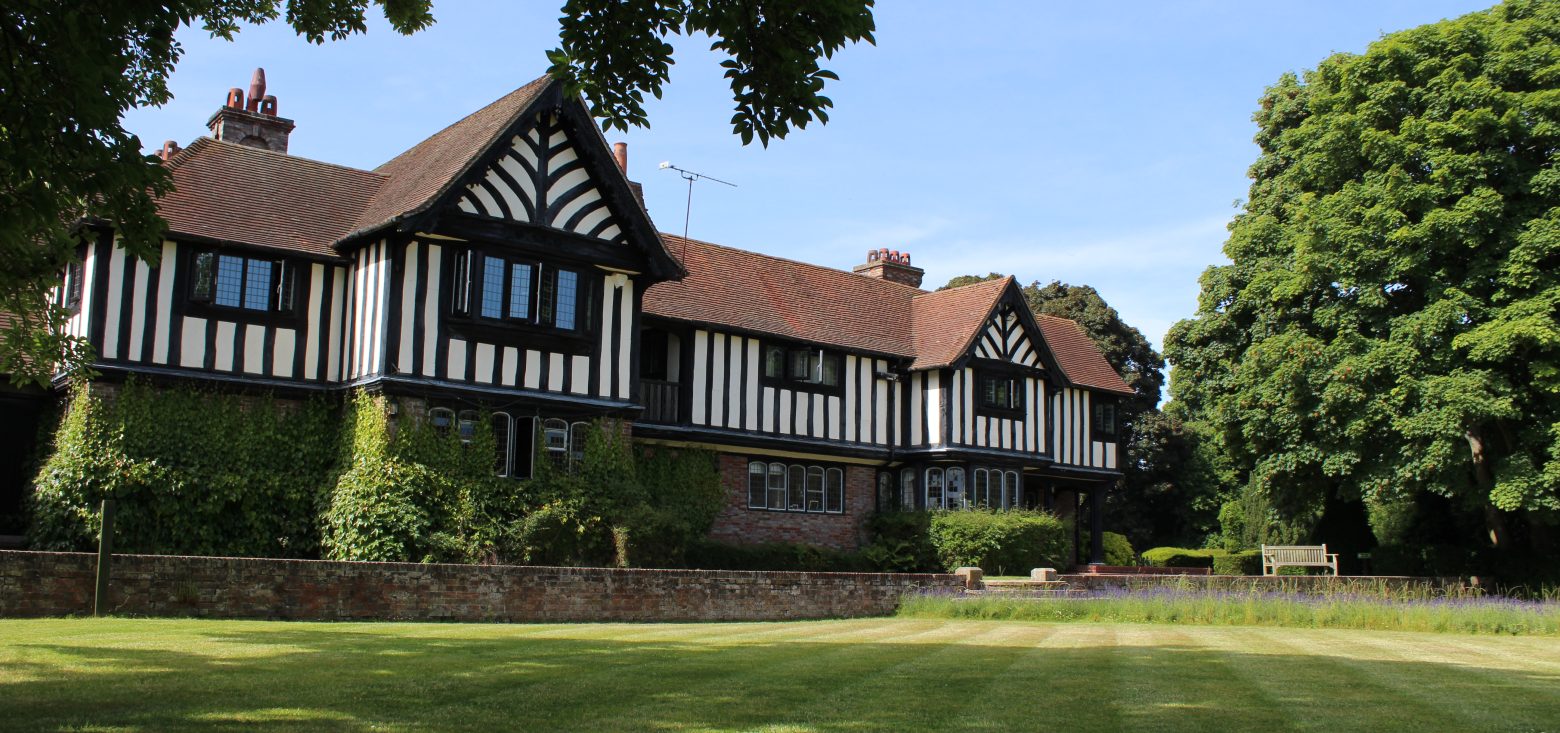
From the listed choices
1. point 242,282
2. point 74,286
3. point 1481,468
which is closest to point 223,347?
point 242,282

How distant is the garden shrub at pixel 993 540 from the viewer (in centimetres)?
2805

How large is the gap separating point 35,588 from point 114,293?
7.86 metres

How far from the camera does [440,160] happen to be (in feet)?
75.8

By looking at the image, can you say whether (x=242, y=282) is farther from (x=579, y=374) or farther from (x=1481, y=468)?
(x=1481, y=468)

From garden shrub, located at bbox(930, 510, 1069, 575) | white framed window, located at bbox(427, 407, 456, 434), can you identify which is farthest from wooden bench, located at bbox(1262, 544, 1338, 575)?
white framed window, located at bbox(427, 407, 456, 434)

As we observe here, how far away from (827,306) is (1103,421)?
30.9 ft

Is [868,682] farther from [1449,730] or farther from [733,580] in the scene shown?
[733,580]

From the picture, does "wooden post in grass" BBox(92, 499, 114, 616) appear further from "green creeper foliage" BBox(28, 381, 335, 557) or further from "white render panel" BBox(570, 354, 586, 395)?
"white render panel" BBox(570, 354, 586, 395)

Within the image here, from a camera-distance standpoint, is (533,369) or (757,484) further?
(757,484)

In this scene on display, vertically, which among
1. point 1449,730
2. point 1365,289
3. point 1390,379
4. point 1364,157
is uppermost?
point 1364,157

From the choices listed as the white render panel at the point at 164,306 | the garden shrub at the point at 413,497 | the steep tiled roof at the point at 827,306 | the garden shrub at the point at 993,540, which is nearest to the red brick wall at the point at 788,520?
the garden shrub at the point at 993,540

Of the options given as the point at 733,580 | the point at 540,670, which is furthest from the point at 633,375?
the point at 540,670

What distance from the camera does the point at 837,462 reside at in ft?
97.8

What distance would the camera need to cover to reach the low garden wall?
13.9 m
